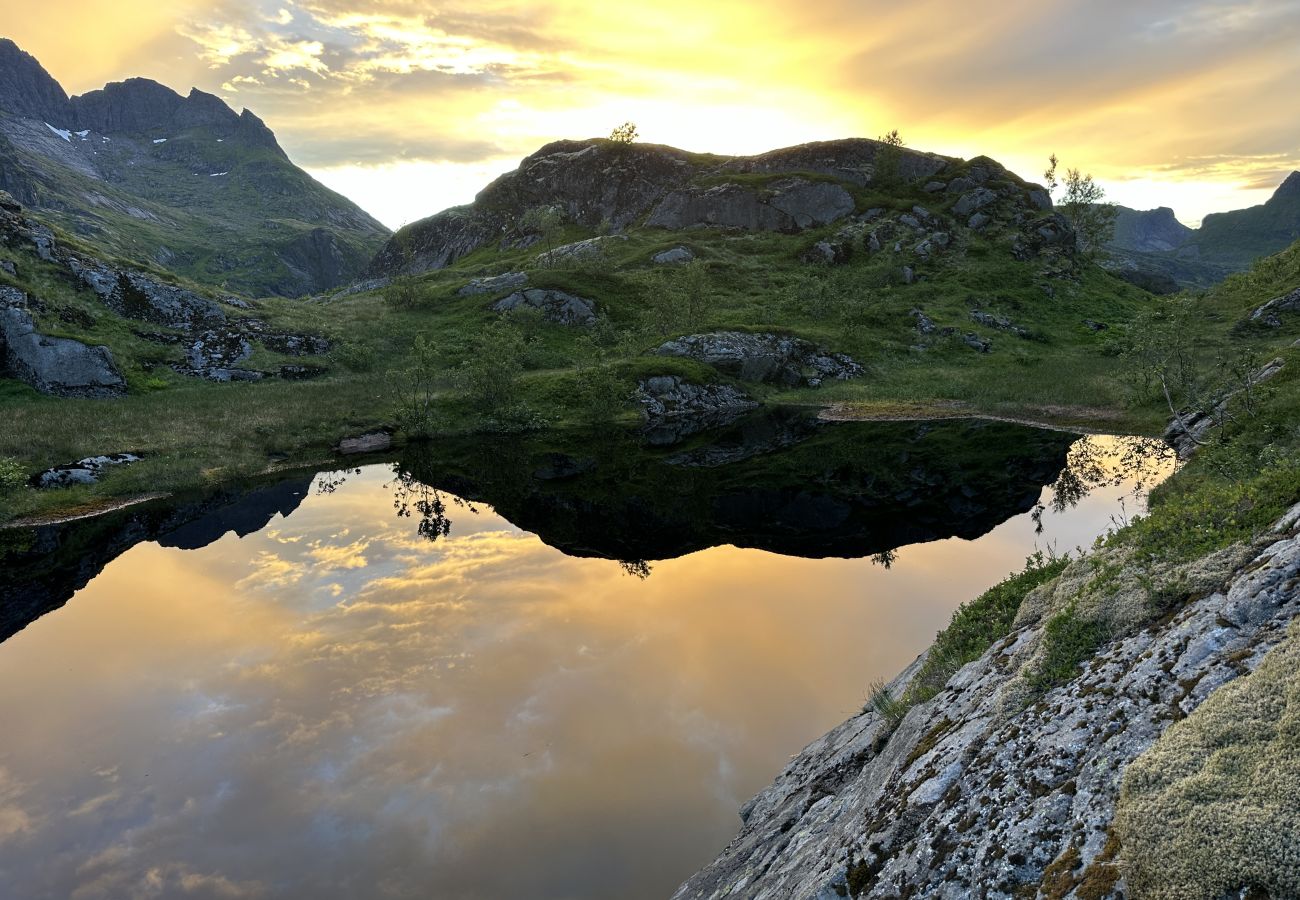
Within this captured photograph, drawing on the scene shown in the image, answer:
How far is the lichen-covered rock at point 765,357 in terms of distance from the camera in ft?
263

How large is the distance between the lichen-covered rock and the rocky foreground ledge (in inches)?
2808

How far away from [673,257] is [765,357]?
192 feet

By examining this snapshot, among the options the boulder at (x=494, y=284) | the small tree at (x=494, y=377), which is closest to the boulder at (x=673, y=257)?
the boulder at (x=494, y=284)

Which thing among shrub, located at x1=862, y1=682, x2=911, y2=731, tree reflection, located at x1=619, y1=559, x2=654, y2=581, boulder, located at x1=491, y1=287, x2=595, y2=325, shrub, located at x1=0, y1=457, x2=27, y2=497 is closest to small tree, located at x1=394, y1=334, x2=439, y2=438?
shrub, located at x1=0, y1=457, x2=27, y2=497

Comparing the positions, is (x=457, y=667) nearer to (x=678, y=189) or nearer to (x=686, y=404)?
(x=686, y=404)

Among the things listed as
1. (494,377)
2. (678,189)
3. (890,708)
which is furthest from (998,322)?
(890,708)

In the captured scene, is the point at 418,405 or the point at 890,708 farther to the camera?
the point at 418,405

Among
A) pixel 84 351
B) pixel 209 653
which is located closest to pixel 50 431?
pixel 84 351

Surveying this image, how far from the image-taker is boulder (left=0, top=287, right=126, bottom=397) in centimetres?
5997

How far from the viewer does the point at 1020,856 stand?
5980mm

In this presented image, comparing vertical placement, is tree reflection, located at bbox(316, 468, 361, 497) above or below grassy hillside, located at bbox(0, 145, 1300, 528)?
below

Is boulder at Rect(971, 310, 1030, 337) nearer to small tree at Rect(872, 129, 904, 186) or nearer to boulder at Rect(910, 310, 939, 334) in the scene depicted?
boulder at Rect(910, 310, 939, 334)

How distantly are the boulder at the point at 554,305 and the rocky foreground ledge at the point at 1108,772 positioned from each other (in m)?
96.4

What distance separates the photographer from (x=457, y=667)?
20.8 m
